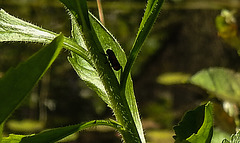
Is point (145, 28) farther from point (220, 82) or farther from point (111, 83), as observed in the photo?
point (220, 82)

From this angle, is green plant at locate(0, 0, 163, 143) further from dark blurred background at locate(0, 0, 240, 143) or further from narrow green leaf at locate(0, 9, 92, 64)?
dark blurred background at locate(0, 0, 240, 143)

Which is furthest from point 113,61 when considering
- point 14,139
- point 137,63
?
point 137,63

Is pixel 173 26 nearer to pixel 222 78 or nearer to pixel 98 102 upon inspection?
pixel 98 102

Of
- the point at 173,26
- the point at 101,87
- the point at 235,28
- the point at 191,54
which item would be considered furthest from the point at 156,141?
the point at 101,87

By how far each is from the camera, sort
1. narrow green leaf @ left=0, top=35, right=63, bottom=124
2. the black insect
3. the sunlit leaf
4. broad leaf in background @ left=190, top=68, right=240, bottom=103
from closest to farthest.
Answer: narrow green leaf @ left=0, top=35, right=63, bottom=124 < the black insect < broad leaf in background @ left=190, top=68, right=240, bottom=103 < the sunlit leaf

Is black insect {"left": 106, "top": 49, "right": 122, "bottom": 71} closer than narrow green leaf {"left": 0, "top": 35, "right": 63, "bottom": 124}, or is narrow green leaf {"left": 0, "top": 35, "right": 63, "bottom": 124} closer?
narrow green leaf {"left": 0, "top": 35, "right": 63, "bottom": 124}

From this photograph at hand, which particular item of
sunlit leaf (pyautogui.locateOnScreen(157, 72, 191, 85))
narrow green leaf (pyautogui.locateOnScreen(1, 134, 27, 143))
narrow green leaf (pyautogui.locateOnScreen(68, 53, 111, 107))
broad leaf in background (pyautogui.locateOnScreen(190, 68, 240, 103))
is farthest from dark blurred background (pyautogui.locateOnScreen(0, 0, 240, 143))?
narrow green leaf (pyautogui.locateOnScreen(1, 134, 27, 143))
